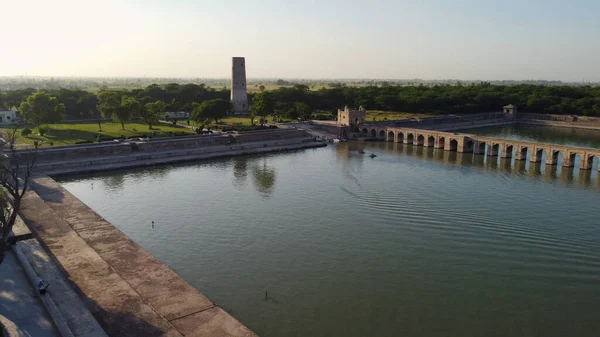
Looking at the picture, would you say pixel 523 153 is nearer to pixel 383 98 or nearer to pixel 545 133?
pixel 545 133

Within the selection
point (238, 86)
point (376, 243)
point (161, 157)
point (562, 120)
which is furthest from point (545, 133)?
point (376, 243)

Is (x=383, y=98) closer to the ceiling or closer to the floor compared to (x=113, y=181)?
closer to the ceiling

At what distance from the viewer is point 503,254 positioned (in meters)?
19.8

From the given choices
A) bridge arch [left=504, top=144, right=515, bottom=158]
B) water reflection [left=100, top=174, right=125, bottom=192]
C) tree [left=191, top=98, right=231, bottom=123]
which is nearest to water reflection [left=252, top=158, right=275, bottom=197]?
water reflection [left=100, top=174, right=125, bottom=192]

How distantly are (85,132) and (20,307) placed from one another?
37.0 meters

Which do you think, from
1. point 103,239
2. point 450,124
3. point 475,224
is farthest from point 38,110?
point 450,124

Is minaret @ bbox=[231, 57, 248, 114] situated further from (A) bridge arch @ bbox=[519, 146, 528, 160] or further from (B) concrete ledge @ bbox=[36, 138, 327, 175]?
(A) bridge arch @ bbox=[519, 146, 528, 160]

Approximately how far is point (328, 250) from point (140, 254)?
7.75 meters

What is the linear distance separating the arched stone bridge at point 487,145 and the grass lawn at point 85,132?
2266cm

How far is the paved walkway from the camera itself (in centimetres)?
1205

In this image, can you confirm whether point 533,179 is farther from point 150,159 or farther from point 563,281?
point 150,159

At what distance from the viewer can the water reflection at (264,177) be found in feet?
101

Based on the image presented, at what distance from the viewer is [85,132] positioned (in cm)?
4678

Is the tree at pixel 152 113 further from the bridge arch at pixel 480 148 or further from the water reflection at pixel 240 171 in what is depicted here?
the bridge arch at pixel 480 148
